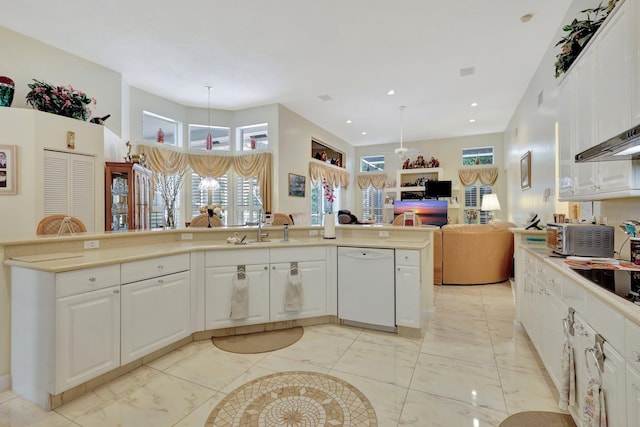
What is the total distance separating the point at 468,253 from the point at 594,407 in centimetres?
388

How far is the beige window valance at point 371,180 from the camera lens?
10.2m

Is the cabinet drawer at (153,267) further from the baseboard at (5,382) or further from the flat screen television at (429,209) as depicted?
the flat screen television at (429,209)

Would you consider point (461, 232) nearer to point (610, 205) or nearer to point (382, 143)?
point (610, 205)

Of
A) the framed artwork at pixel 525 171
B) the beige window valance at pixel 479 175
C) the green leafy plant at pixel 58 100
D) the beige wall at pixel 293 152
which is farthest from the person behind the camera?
the beige window valance at pixel 479 175

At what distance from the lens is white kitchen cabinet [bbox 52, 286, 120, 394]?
1.91 m

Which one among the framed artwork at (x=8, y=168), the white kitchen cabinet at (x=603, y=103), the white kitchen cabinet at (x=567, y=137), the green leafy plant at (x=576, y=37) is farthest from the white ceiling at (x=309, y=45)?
the white kitchen cabinet at (x=603, y=103)

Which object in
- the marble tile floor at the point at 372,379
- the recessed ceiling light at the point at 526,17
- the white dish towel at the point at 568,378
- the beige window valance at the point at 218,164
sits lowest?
the marble tile floor at the point at 372,379

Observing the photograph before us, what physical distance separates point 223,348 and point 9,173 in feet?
11.2

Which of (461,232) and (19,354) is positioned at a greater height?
(461,232)

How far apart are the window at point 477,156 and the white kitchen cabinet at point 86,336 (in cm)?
946

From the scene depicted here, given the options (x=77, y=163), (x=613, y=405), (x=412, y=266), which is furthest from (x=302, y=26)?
(x=613, y=405)

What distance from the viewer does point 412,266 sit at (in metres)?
2.97

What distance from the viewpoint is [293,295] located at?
3.13 m

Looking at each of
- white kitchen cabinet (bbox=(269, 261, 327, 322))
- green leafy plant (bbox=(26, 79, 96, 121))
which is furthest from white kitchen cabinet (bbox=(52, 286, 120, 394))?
green leafy plant (bbox=(26, 79, 96, 121))
